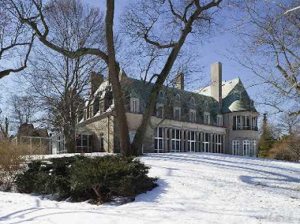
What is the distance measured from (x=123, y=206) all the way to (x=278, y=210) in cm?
379

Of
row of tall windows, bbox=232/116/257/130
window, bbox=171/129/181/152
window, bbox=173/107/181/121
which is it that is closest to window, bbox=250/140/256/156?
row of tall windows, bbox=232/116/257/130

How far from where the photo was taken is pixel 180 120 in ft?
164

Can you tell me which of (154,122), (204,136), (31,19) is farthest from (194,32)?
(204,136)

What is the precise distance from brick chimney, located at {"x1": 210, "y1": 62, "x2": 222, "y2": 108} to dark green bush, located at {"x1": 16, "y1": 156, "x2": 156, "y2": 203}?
4256 cm

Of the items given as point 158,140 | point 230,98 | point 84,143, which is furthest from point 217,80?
point 84,143

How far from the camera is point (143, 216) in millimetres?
9586

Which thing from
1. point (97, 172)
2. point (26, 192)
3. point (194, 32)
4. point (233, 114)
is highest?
point (194, 32)

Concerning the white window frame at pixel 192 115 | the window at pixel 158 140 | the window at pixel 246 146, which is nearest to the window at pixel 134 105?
the window at pixel 158 140

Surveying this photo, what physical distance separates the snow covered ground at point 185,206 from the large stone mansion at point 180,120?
1988 cm

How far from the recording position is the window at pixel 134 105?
4384 centimetres

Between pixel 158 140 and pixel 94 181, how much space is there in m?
35.2

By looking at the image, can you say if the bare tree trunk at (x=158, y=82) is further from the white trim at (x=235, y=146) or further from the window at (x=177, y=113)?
the white trim at (x=235, y=146)

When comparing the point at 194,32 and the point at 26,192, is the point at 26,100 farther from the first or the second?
the point at 26,192

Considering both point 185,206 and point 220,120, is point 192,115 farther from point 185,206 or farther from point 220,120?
point 185,206
